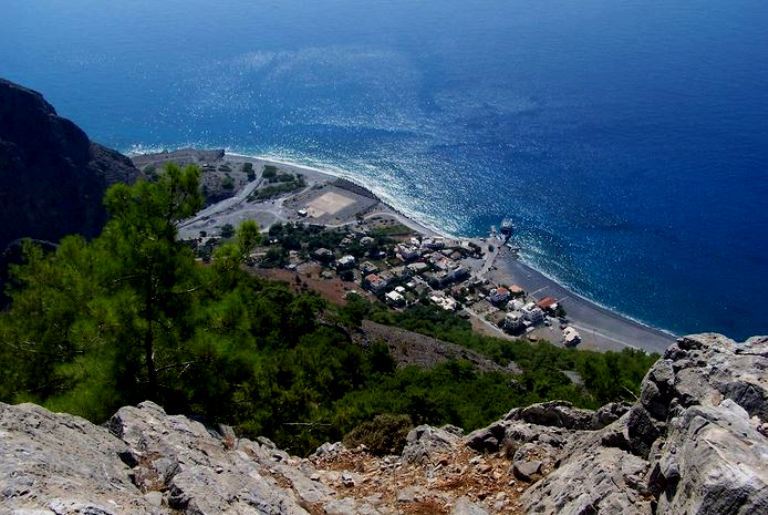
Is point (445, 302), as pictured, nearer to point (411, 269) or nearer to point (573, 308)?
point (411, 269)

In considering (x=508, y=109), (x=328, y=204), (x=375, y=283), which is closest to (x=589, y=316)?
(x=375, y=283)

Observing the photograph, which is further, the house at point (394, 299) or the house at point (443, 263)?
the house at point (443, 263)

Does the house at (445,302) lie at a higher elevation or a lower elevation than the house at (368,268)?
lower

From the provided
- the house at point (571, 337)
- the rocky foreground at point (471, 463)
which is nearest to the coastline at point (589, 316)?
the house at point (571, 337)

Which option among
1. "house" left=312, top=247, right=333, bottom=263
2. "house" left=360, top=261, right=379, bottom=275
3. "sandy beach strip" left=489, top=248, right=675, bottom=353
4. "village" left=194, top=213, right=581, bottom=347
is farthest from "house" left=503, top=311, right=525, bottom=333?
"house" left=312, top=247, right=333, bottom=263

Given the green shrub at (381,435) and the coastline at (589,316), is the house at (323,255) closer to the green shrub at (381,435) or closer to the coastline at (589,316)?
the coastline at (589,316)

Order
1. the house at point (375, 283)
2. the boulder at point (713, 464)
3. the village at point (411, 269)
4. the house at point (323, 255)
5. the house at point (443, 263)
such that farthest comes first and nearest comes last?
1. the house at point (323, 255)
2. the house at point (443, 263)
3. the house at point (375, 283)
4. the village at point (411, 269)
5. the boulder at point (713, 464)

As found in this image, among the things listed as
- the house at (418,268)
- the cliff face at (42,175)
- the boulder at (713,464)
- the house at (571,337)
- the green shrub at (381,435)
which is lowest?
the house at (571,337)
